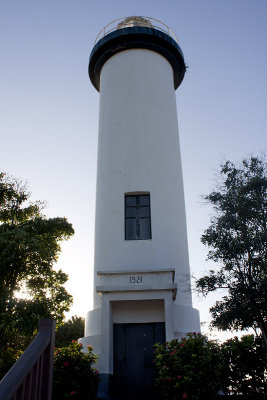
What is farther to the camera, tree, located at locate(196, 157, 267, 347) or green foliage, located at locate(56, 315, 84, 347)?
green foliage, located at locate(56, 315, 84, 347)

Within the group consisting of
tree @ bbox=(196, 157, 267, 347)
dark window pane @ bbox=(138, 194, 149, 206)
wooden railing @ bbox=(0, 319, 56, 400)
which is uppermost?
dark window pane @ bbox=(138, 194, 149, 206)

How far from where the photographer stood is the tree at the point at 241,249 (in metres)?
9.48

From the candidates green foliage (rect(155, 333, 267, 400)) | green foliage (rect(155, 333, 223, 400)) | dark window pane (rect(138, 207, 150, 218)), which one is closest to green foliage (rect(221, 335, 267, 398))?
green foliage (rect(155, 333, 267, 400))

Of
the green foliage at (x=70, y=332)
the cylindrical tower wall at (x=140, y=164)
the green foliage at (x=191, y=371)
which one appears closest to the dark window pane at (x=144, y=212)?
the cylindrical tower wall at (x=140, y=164)

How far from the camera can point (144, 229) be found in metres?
12.9

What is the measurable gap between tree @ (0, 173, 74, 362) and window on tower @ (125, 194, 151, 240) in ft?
6.26

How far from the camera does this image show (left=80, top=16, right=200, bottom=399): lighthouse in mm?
10922

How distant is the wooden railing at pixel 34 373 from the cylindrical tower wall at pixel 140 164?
6.50 meters

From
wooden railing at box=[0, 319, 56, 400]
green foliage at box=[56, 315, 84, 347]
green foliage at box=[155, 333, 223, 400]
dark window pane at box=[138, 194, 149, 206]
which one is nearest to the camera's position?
wooden railing at box=[0, 319, 56, 400]

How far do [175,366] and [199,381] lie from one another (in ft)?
1.93

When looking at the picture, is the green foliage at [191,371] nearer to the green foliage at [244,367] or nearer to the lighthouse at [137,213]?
the green foliage at [244,367]

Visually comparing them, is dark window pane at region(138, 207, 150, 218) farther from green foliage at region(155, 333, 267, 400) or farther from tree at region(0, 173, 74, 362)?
green foliage at region(155, 333, 267, 400)

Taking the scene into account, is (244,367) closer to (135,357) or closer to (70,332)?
(135,357)

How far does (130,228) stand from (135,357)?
399cm
